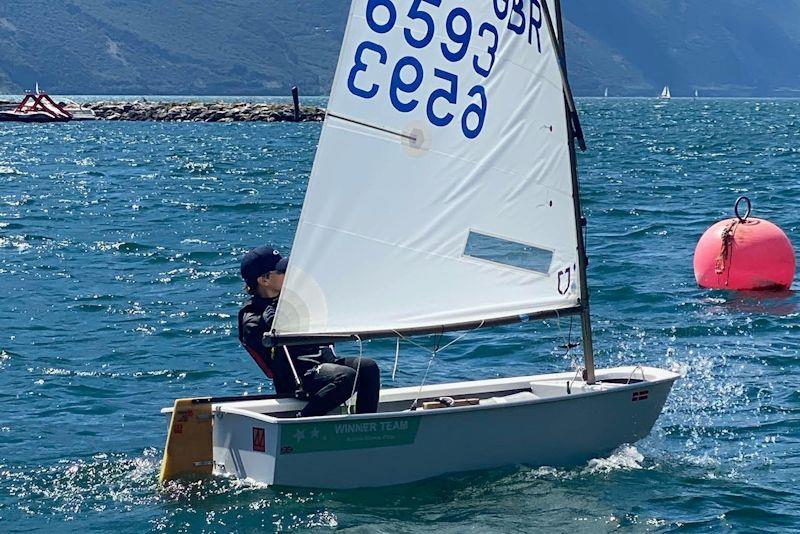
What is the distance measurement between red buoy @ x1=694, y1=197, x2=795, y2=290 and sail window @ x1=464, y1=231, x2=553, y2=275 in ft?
25.3

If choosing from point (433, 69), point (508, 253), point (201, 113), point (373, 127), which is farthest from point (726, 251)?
point (201, 113)

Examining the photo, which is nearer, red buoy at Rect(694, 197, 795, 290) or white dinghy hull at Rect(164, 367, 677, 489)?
white dinghy hull at Rect(164, 367, 677, 489)

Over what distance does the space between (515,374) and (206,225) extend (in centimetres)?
1363

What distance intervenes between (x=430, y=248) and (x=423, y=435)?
4.71 ft

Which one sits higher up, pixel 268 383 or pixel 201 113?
pixel 201 113

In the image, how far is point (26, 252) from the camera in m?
22.0

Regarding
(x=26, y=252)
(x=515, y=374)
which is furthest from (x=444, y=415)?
(x=26, y=252)

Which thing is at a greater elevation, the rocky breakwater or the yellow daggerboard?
the rocky breakwater

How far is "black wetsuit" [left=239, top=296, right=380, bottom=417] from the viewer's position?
9438mm

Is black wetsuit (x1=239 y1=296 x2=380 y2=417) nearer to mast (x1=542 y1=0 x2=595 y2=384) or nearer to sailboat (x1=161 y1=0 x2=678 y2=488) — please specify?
sailboat (x1=161 y1=0 x2=678 y2=488)

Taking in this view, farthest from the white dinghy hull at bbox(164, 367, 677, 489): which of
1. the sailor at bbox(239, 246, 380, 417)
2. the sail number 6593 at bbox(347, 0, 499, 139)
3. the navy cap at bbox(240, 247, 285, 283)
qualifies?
the sail number 6593 at bbox(347, 0, 499, 139)

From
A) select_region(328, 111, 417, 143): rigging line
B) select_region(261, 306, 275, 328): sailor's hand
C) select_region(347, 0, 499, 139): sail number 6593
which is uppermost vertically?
select_region(347, 0, 499, 139): sail number 6593

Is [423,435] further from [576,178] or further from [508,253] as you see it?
[576,178]

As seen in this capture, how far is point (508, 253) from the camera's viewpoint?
10008 mm
